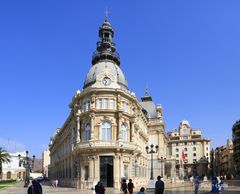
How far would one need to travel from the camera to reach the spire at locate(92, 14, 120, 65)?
197ft

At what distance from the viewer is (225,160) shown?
15275cm

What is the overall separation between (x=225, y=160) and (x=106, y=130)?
113m

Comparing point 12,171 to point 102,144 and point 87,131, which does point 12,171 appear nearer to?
point 87,131

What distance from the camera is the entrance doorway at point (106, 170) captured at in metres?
50.1

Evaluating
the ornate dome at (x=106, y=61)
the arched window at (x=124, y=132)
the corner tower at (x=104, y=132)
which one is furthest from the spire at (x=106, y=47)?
the arched window at (x=124, y=132)

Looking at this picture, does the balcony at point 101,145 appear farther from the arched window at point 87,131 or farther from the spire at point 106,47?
the spire at point 106,47

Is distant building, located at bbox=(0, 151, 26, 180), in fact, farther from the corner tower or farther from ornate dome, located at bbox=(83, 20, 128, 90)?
ornate dome, located at bbox=(83, 20, 128, 90)

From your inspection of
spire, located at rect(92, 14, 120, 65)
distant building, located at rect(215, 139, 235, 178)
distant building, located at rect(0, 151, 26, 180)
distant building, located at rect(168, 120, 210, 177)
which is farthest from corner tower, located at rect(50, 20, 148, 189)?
distant building, located at rect(0, 151, 26, 180)

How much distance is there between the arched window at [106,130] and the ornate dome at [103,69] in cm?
745

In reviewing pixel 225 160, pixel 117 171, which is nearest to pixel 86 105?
pixel 117 171

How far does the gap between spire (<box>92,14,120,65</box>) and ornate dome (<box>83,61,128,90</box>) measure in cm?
162

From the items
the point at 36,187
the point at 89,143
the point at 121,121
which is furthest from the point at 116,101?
the point at 36,187

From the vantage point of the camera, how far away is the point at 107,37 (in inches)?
2464

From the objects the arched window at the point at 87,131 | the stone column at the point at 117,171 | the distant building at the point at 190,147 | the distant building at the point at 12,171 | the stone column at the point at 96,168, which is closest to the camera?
the stone column at the point at 117,171
